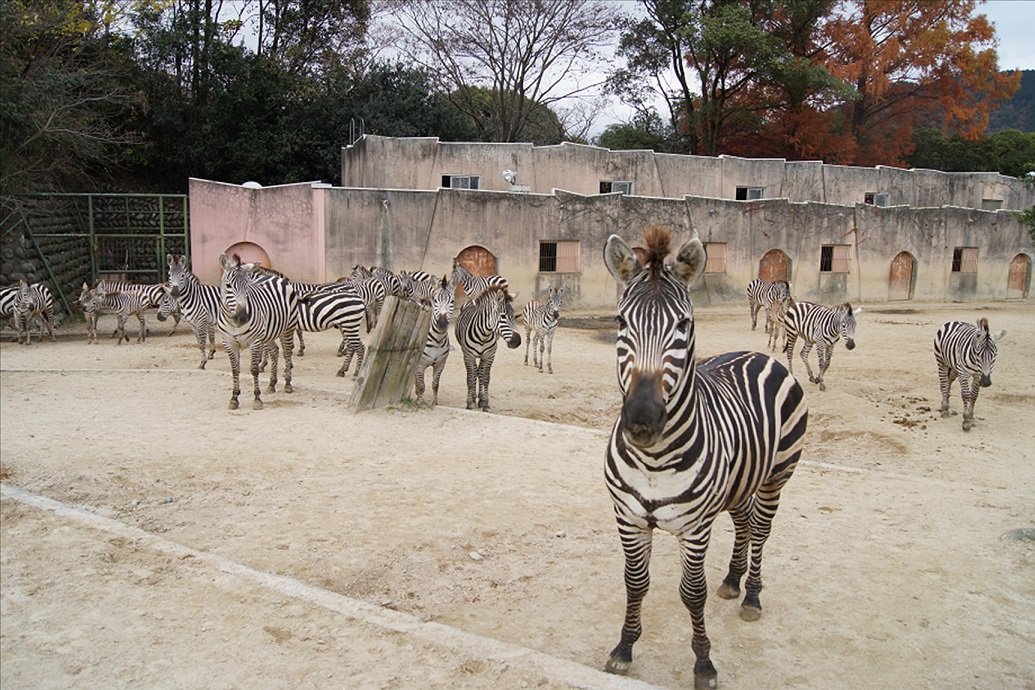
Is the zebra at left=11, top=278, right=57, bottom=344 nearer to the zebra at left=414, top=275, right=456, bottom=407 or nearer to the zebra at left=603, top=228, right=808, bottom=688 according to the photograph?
the zebra at left=414, top=275, right=456, bottom=407

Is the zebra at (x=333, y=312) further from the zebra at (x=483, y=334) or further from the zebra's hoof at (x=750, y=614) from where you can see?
the zebra's hoof at (x=750, y=614)

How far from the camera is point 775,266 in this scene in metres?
26.1

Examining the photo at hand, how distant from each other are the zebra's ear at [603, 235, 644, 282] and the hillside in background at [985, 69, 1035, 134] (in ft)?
202

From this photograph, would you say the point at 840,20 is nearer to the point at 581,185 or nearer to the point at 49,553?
the point at 581,185

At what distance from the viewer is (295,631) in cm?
424

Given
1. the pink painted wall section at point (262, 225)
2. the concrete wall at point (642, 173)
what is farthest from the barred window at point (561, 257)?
the pink painted wall section at point (262, 225)

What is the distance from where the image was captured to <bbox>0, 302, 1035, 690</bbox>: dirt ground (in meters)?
4.04

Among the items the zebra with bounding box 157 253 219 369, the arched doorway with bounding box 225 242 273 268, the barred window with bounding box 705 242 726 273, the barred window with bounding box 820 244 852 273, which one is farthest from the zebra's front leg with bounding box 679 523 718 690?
the barred window with bounding box 820 244 852 273

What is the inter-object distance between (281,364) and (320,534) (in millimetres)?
8387

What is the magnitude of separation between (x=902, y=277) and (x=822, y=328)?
1808cm

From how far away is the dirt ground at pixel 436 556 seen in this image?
4.04 m

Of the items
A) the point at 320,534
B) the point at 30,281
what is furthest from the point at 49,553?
the point at 30,281

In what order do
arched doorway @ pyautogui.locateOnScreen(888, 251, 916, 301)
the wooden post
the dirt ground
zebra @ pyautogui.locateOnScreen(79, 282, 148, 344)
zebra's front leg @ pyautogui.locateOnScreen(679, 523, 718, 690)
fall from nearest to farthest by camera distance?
zebra's front leg @ pyautogui.locateOnScreen(679, 523, 718, 690) < the dirt ground < the wooden post < zebra @ pyautogui.locateOnScreen(79, 282, 148, 344) < arched doorway @ pyautogui.locateOnScreen(888, 251, 916, 301)

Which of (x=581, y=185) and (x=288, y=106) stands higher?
(x=288, y=106)
